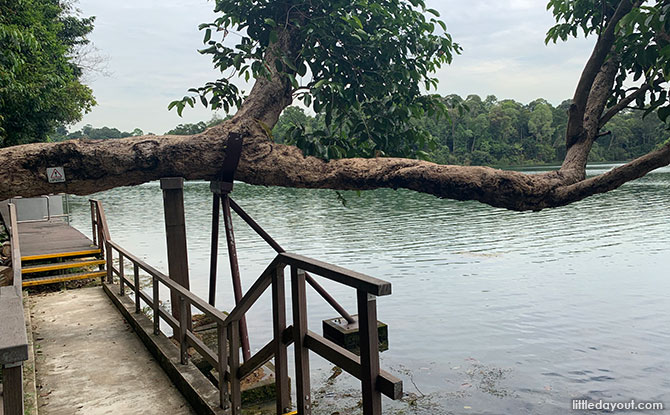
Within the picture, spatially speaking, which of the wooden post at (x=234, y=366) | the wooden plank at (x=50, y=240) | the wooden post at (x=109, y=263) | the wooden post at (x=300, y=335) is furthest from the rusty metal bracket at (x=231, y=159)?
the wooden plank at (x=50, y=240)

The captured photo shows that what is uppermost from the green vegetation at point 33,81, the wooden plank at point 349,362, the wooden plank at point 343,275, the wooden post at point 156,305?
the green vegetation at point 33,81

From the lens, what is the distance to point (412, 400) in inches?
375

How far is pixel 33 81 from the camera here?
619 inches

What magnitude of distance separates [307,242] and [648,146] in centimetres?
7115

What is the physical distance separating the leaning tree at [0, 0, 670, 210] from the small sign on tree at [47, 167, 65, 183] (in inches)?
2.2

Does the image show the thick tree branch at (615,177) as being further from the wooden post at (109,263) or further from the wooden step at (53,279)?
the wooden step at (53,279)

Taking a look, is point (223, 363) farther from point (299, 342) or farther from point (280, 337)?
point (299, 342)

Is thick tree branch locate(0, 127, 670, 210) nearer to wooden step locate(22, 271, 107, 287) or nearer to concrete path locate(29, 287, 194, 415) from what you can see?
concrete path locate(29, 287, 194, 415)

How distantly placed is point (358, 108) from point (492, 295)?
12.2 metres

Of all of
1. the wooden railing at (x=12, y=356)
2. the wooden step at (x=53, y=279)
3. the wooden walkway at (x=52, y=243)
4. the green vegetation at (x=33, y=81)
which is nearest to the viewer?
the wooden railing at (x=12, y=356)

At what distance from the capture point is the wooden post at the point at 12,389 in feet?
6.35

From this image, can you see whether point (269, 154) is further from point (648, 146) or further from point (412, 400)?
point (648, 146)

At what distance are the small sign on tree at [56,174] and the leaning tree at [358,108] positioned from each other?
57 millimetres

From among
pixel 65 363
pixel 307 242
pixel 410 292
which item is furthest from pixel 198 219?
pixel 65 363
